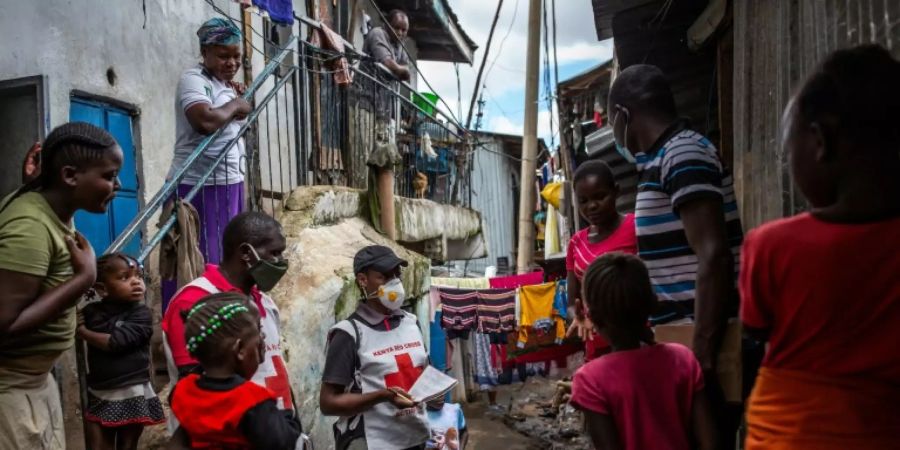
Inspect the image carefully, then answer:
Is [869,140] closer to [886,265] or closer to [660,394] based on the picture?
[886,265]

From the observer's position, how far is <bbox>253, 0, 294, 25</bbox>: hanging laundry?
21.1 feet

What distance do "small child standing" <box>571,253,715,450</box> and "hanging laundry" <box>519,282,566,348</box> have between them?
8.03m

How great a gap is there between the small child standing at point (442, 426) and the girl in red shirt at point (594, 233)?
0.77m

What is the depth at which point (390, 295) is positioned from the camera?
2982mm

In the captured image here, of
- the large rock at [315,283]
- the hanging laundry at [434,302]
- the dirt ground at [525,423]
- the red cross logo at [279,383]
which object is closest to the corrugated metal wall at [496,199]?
the dirt ground at [525,423]

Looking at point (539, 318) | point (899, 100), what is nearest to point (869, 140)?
point (899, 100)

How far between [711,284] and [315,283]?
10.5 feet

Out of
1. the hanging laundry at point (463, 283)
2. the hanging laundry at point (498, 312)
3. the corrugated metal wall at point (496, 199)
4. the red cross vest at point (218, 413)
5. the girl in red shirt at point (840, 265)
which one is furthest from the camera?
the corrugated metal wall at point (496, 199)

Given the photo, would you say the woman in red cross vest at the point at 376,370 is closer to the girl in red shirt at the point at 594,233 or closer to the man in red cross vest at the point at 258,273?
the man in red cross vest at the point at 258,273

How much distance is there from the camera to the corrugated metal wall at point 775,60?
88.4 inches

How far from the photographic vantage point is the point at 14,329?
2.10 metres

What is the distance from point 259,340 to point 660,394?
50.8 inches

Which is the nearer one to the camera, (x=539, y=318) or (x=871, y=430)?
(x=871, y=430)

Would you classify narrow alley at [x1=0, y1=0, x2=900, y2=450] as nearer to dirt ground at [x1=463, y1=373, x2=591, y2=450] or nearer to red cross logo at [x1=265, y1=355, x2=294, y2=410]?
red cross logo at [x1=265, y1=355, x2=294, y2=410]
